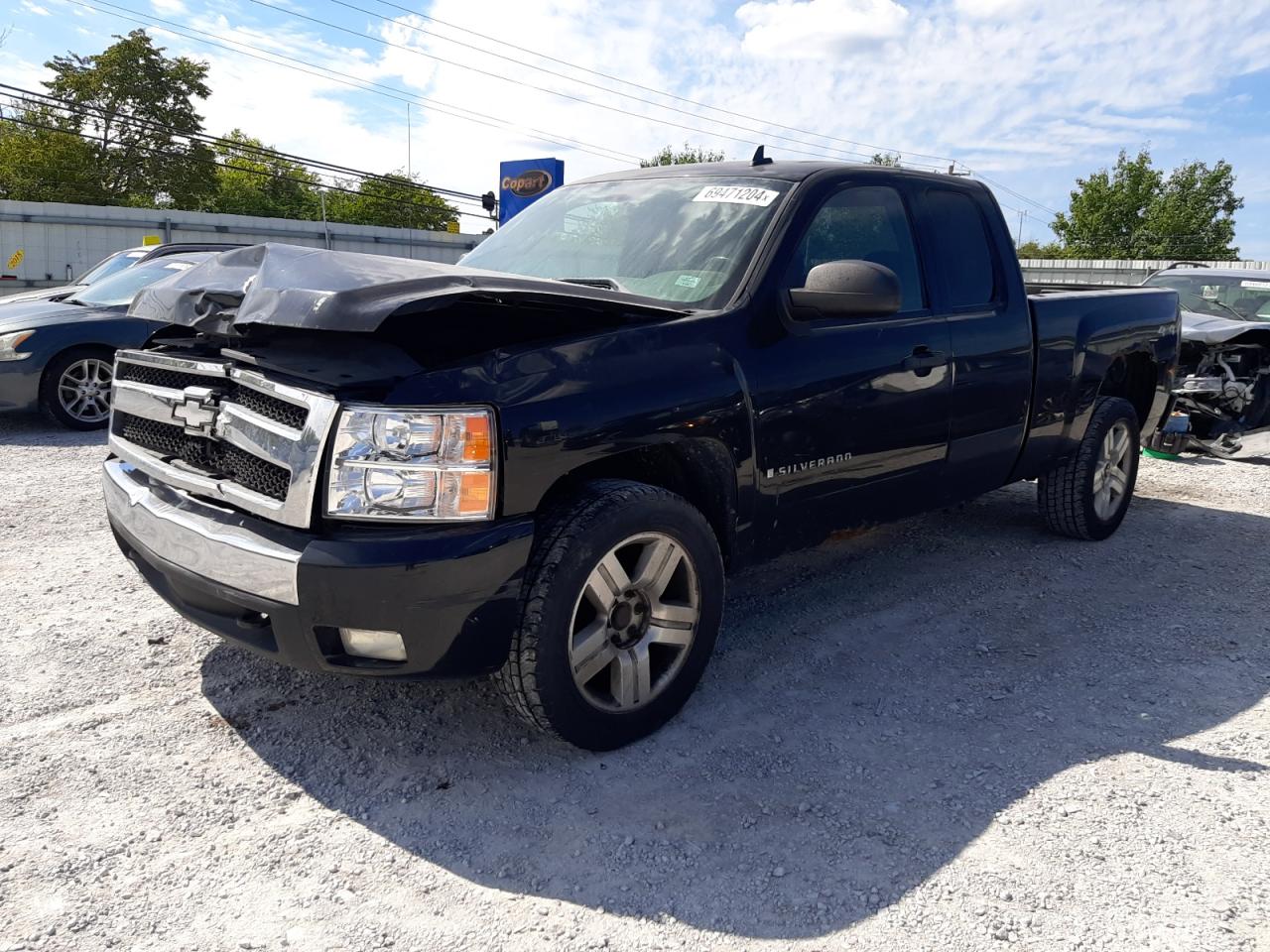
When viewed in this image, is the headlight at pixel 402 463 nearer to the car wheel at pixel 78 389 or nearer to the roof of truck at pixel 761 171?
the roof of truck at pixel 761 171

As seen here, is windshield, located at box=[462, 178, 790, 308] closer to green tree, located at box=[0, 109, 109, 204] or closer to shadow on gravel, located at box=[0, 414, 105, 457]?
shadow on gravel, located at box=[0, 414, 105, 457]

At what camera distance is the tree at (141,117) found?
152 ft

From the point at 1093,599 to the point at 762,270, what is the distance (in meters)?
2.52

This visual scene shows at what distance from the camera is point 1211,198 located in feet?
185

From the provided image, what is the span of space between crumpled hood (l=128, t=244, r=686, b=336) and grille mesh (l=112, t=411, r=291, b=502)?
358mm

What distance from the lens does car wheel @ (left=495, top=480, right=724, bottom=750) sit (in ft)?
9.26

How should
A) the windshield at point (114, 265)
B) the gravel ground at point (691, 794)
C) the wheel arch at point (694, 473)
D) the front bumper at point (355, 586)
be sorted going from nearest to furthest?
the gravel ground at point (691, 794) < the front bumper at point (355, 586) < the wheel arch at point (694, 473) < the windshield at point (114, 265)

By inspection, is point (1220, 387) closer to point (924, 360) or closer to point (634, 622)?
point (924, 360)

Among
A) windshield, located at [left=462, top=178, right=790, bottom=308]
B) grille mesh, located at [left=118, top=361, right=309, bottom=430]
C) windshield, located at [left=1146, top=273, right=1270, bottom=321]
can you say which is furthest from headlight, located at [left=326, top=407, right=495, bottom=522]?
windshield, located at [left=1146, top=273, right=1270, bottom=321]

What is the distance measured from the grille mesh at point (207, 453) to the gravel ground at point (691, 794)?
85 cm

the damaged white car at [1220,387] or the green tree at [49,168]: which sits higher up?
the green tree at [49,168]

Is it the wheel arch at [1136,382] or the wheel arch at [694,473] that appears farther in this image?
the wheel arch at [1136,382]

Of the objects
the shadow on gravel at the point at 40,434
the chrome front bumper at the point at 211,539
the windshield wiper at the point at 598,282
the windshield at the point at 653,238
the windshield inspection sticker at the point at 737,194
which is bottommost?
the shadow on gravel at the point at 40,434

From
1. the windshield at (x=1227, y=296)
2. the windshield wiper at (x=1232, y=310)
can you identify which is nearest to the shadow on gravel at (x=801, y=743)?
the windshield wiper at (x=1232, y=310)
